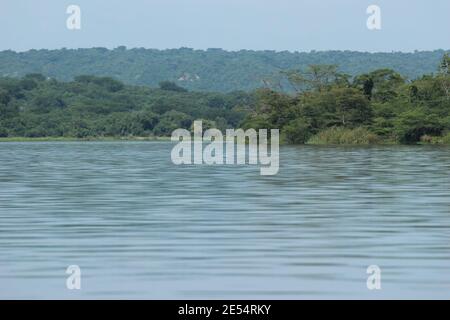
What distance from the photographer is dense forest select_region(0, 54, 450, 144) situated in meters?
66.8

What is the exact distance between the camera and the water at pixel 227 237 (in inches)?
463

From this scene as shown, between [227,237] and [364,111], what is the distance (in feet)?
185

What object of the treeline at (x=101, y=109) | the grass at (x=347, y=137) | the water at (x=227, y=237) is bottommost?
the treeline at (x=101, y=109)

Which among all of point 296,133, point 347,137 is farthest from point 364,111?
point 347,137

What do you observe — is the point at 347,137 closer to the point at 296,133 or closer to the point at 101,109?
the point at 296,133

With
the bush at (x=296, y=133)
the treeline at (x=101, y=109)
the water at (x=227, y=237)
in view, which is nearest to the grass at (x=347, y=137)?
the bush at (x=296, y=133)

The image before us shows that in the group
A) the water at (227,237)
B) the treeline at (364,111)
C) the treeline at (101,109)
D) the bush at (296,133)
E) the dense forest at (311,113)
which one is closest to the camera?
the water at (227,237)

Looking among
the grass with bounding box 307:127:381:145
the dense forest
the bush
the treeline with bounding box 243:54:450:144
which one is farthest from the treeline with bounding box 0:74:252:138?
the grass with bounding box 307:127:381:145

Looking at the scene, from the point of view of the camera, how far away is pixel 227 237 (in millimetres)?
15398

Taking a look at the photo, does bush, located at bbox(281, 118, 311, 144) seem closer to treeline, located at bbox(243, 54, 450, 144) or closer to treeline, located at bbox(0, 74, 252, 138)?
treeline, located at bbox(243, 54, 450, 144)

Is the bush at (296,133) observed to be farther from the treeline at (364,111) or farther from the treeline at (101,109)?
the treeline at (101,109)

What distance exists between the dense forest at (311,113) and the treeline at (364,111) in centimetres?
5

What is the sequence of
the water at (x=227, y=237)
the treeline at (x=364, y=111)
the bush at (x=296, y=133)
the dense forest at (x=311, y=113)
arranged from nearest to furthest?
the water at (x=227, y=237)
the treeline at (x=364, y=111)
the dense forest at (x=311, y=113)
the bush at (x=296, y=133)

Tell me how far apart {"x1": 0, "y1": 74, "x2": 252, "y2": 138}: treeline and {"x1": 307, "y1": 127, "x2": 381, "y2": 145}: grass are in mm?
25755
